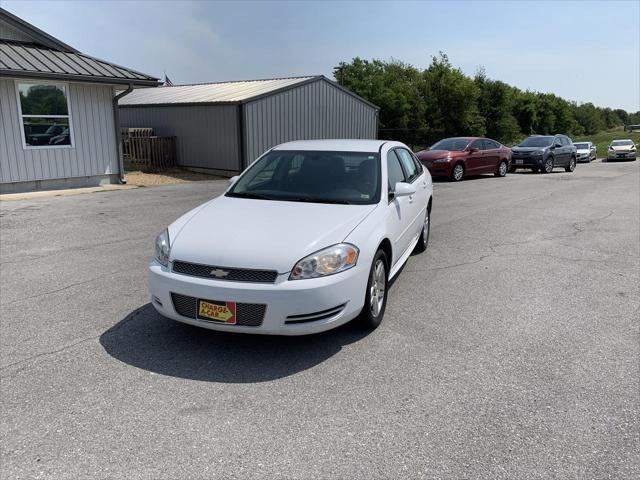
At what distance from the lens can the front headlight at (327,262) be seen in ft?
12.2

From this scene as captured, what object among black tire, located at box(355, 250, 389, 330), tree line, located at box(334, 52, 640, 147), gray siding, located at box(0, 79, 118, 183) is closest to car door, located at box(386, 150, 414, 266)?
black tire, located at box(355, 250, 389, 330)

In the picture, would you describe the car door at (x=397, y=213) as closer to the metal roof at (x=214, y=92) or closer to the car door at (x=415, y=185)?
the car door at (x=415, y=185)

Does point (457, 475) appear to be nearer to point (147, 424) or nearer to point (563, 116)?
point (147, 424)

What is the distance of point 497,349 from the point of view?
4.16 meters

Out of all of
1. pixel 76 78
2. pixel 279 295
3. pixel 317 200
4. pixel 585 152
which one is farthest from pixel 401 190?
pixel 585 152

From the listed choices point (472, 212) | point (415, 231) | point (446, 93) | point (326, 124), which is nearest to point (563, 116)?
point (446, 93)

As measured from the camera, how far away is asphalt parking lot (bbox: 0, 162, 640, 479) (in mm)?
2762

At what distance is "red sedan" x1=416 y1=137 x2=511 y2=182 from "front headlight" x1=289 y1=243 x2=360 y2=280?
47.7 ft

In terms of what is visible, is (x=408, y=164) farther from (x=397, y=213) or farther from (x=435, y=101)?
(x=435, y=101)

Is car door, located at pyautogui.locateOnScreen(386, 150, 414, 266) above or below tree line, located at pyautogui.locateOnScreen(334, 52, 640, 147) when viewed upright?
below

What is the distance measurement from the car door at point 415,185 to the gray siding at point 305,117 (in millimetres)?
10939

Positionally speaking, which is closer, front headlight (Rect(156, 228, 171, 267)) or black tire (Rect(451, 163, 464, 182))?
front headlight (Rect(156, 228, 171, 267))

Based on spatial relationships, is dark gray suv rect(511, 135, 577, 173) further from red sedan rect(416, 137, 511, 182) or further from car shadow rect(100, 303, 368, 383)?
car shadow rect(100, 303, 368, 383)

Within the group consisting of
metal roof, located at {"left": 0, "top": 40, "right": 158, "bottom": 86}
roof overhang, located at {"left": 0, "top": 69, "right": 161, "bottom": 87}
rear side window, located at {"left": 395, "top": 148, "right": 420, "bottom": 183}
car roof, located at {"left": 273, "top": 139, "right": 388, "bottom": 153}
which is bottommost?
rear side window, located at {"left": 395, "top": 148, "right": 420, "bottom": 183}
